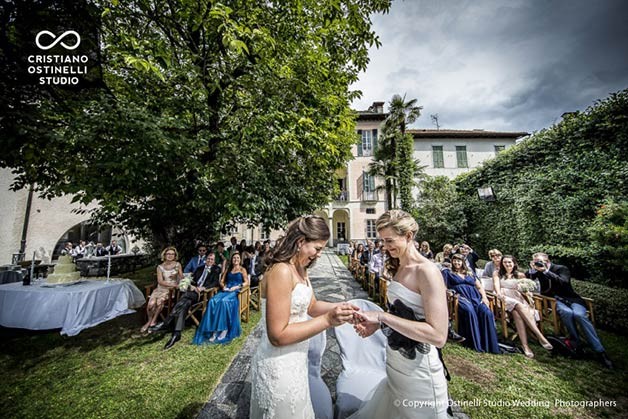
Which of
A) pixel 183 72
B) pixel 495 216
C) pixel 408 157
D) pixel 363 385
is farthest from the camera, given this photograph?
pixel 408 157

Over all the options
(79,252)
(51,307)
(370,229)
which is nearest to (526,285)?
(51,307)

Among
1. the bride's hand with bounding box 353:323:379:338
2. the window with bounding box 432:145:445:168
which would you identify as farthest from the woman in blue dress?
the window with bounding box 432:145:445:168

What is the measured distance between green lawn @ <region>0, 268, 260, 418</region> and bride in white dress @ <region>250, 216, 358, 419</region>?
1728mm

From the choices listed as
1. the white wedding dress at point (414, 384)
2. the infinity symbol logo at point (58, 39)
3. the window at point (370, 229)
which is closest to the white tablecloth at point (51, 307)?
the infinity symbol logo at point (58, 39)

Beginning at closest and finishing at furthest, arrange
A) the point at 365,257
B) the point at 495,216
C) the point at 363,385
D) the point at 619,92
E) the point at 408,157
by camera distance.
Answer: the point at 363,385
the point at 619,92
the point at 365,257
the point at 495,216
the point at 408,157

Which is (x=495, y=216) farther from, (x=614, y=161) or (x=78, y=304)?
(x=78, y=304)

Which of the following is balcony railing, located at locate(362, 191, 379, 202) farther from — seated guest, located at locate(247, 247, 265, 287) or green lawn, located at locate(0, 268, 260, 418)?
green lawn, located at locate(0, 268, 260, 418)

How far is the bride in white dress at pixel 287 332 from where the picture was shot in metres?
1.50

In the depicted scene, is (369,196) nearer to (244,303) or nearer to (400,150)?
(400,150)

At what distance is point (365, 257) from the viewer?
9.83 meters

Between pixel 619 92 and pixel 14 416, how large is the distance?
43.0ft

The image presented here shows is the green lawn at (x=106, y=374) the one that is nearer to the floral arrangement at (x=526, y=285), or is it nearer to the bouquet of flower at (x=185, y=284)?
the bouquet of flower at (x=185, y=284)

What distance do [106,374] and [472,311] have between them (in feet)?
19.3

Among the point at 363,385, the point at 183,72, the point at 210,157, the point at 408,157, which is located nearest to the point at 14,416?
the point at 363,385
